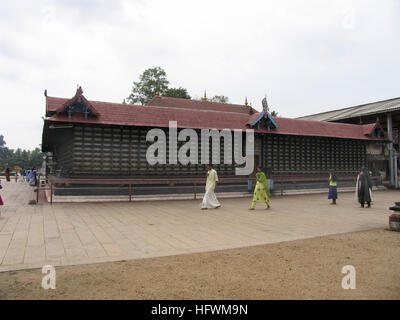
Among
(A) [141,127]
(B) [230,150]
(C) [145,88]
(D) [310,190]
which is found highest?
(C) [145,88]

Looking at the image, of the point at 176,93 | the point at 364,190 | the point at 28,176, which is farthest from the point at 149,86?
the point at 364,190

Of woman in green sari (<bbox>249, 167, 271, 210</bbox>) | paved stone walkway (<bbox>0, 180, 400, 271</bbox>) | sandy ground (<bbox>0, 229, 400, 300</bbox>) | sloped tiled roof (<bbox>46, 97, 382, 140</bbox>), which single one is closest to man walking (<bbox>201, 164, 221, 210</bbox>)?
paved stone walkway (<bbox>0, 180, 400, 271</bbox>)

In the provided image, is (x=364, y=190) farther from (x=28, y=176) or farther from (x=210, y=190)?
(x=28, y=176)

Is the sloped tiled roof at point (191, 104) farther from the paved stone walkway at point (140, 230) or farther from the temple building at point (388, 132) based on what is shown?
the paved stone walkway at point (140, 230)

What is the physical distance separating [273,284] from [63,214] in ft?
27.3

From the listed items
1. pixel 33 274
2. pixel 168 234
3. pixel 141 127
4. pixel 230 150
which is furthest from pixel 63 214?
pixel 230 150

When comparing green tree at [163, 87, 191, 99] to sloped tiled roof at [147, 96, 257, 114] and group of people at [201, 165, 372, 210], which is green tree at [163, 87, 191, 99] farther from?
group of people at [201, 165, 372, 210]

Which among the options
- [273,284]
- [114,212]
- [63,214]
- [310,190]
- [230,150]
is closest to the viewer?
[273,284]

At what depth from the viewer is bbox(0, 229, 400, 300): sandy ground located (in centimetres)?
370

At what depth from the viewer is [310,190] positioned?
20.5 m

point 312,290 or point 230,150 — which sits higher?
point 230,150

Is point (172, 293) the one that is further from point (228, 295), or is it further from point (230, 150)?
point (230, 150)

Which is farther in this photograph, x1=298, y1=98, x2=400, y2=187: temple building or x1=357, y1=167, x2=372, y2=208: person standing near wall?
x1=298, y1=98, x2=400, y2=187: temple building

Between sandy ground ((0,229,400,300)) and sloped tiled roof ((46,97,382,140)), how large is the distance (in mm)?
11280
